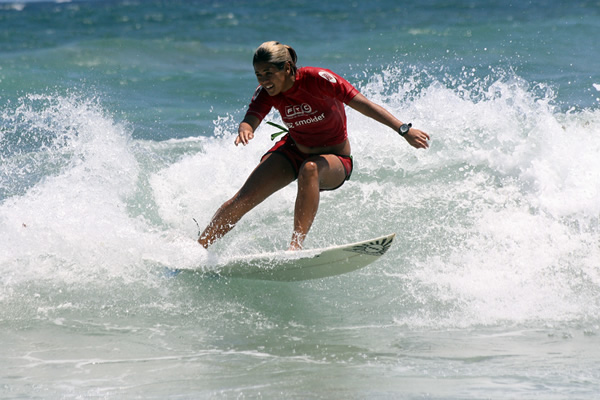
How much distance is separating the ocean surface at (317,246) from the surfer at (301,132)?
414 millimetres

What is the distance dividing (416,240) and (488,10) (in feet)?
85.5

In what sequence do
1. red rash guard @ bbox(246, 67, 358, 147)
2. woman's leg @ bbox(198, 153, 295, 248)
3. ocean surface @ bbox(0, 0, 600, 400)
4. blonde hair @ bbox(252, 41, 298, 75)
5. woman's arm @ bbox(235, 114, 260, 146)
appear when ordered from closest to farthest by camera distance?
ocean surface @ bbox(0, 0, 600, 400), blonde hair @ bbox(252, 41, 298, 75), woman's arm @ bbox(235, 114, 260, 146), red rash guard @ bbox(246, 67, 358, 147), woman's leg @ bbox(198, 153, 295, 248)

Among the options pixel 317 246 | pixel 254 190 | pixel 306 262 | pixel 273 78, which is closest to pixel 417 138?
pixel 273 78

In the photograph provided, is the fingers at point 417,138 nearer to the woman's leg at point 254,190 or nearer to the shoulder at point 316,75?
the shoulder at point 316,75

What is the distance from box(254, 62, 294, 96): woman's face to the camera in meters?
4.96

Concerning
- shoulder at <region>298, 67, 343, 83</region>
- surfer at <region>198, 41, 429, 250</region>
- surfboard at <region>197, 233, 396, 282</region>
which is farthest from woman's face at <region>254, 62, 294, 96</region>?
surfboard at <region>197, 233, 396, 282</region>

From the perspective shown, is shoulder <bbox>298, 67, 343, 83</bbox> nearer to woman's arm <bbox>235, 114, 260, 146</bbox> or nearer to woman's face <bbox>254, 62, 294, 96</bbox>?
woman's face <bbox>254, 62, 294, 96</bbox>

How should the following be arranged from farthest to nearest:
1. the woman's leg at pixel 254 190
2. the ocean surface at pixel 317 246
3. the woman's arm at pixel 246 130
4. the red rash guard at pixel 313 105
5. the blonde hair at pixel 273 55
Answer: the woman's leg at pixel 254 190 → the red rash guard at pixel 313 105 → the woman's arm at pixel 246 130 → the blonde hair at pixel 273 55 → the ocean surface at pixel 317 246

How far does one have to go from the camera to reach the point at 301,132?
5.43m

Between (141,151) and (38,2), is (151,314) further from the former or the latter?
(38,2)

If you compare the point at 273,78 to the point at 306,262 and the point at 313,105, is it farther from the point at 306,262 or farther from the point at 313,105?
the point at 306,262

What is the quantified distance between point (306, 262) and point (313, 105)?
1155mm

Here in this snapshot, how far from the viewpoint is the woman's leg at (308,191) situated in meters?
5.19

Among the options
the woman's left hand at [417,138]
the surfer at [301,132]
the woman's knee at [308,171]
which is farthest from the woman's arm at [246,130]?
the woman's left hand at [417,138]
